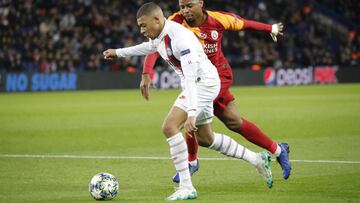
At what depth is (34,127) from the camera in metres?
18.8

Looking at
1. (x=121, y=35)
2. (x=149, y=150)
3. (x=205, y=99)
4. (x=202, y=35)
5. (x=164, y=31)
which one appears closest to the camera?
(x=164, y=31)

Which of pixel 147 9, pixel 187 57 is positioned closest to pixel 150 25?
pixel 147 9

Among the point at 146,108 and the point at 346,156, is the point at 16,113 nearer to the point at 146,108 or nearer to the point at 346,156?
the point at 146,108

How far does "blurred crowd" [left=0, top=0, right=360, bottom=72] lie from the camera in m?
35.5

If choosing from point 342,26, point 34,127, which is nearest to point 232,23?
point 34,127

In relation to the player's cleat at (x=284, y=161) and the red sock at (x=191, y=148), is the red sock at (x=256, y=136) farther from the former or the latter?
the red sock at (x=191, y=148)

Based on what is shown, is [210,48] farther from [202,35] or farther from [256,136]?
[256,136]

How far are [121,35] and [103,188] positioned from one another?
29.3 metres

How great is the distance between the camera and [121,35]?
37469 millimetres

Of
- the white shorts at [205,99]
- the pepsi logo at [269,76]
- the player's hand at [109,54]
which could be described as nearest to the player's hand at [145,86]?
the player's hand at [109,54]

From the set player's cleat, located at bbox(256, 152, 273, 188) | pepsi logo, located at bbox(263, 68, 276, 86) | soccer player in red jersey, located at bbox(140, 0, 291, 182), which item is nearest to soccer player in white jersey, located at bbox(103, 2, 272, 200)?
player's cleat, located at bbox(256, 152, 273, 188)

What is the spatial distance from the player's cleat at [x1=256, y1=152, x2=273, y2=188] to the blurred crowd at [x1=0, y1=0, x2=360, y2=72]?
26.3 meters

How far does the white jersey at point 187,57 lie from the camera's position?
8.34 m

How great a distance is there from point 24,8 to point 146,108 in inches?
541
